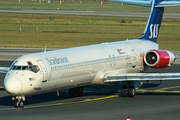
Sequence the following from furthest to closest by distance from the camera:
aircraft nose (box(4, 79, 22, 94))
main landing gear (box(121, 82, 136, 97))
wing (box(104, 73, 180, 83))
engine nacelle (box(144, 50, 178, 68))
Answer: engine nacelle (box(144, 50, 178, 68)) → main landing gear (box(121, 82, 136, 97)) → wing (box(104, 73, 180, 83)) → aircraft nose (box(4, 79, 22, 94))

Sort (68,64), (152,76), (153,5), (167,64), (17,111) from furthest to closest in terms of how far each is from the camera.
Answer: (153,5), (167,64), (152,76), (68,64), (17,111)

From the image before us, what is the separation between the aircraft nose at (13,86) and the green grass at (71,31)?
133ft

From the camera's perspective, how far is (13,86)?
2181 cm

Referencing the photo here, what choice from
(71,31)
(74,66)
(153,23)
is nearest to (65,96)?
(74,66)

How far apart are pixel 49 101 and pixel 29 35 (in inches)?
2093

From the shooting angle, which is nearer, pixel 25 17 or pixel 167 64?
pixel 167 64

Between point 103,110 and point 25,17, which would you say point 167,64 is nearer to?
point 103,110

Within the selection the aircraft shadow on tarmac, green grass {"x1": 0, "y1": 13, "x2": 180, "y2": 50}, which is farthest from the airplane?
green grass {"x1": 0, "y1": 13, "x2": 180, "y2": 50}

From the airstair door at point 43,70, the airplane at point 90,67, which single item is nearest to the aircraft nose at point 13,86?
the airplane at point 90,67

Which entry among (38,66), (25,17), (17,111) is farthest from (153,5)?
(25,17)

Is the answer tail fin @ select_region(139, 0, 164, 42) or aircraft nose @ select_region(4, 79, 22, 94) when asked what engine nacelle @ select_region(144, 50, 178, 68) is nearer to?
tail fin @ select_region(139, 0, 164, 42)

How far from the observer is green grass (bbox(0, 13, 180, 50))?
6800 centimetres

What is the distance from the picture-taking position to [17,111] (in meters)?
22.5

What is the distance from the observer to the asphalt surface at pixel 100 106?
2116 centimetres
